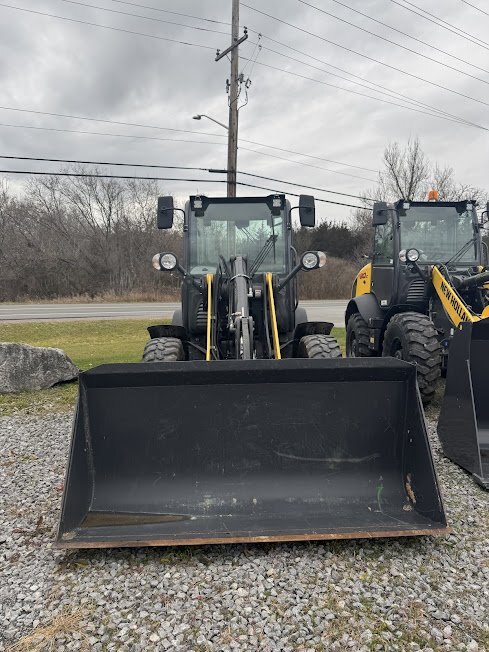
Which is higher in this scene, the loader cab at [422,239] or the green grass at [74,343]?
the loader cab at [422,239]

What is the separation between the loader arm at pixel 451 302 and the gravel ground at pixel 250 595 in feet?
8.58

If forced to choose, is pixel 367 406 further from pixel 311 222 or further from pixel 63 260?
pixel 63 260

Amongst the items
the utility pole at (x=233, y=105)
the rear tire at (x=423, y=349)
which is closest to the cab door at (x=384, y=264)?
the rear tire at (x=423, y=349)

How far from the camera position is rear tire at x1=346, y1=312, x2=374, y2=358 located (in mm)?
7328

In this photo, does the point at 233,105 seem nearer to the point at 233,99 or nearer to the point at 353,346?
the point at 233,99

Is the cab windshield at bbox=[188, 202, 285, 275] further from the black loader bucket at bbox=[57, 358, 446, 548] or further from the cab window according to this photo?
the black loader bucket at bbox=[57, 358, 446, 548]

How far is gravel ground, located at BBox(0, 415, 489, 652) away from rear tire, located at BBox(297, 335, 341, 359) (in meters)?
1.84

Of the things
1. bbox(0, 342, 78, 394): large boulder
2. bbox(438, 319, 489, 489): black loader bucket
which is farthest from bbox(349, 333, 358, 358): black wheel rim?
bbox(0, 342, 78, 394): large boulder

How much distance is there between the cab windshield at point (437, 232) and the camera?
683 centimetres

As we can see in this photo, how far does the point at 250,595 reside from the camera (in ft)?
8.41

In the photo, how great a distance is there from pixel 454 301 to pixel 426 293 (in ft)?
2.99

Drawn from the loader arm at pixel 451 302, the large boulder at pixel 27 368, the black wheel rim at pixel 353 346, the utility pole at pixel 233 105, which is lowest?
the large boulder at pixel 27 368

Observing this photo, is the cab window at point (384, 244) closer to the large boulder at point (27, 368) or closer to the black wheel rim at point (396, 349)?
the black wheel rim at point (396, 349)

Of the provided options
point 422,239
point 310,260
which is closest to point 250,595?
point 310,260
